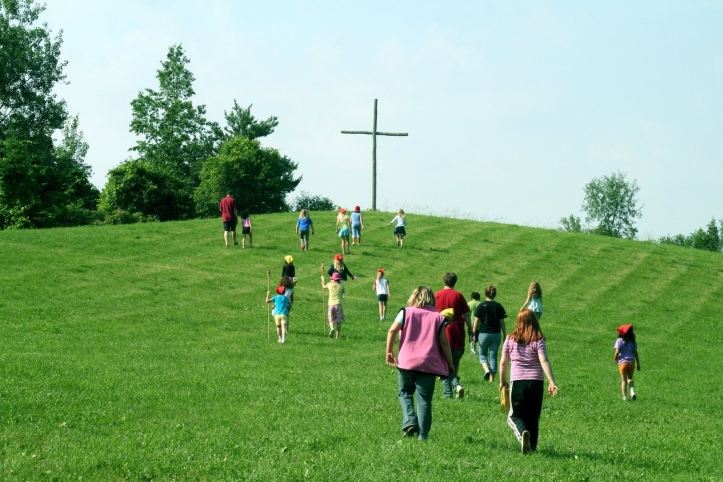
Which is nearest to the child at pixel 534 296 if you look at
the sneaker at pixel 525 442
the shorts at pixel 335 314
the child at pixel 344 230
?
the shorts at pixel 335 314

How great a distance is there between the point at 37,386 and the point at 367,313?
55.3 feet

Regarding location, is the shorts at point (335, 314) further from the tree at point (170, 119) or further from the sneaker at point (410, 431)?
the tree at point (170, 119)

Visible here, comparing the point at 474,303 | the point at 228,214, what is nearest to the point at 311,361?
the point at 474,303

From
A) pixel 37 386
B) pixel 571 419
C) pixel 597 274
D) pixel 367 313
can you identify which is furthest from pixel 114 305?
pixel 597 274

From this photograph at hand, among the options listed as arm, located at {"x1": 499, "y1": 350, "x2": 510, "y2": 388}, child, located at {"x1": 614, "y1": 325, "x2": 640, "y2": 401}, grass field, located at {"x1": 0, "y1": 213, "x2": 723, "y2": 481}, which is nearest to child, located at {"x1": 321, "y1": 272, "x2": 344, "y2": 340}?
grass field, located at {"x1": 0, "y1": 213, "x2": 723, "y2": 481}

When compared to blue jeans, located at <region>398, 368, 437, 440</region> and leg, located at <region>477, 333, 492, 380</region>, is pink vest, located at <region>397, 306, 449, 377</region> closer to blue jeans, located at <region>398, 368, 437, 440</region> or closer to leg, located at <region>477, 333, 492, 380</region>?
blue jeans, located at <region>398, 368, 437, 440</region>

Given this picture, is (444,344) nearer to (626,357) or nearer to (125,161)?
(626,357)

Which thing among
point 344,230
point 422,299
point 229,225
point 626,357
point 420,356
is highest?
point 229,225

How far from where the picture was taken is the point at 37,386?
1474cm

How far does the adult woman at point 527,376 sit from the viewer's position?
1093 centimetres

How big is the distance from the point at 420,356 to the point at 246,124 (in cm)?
9450

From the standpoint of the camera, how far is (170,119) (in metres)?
84.4

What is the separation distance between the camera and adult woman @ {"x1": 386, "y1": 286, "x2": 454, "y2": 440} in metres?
11.1

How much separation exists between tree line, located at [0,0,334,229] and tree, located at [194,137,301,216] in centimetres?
10
